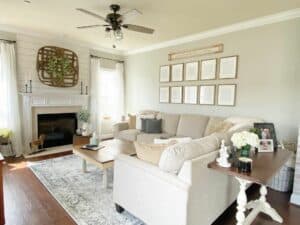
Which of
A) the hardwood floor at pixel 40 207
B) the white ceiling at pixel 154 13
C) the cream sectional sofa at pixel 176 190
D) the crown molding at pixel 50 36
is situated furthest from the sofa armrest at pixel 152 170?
the crown molding at pixel 50 36

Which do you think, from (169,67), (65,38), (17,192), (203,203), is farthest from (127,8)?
(17,192)

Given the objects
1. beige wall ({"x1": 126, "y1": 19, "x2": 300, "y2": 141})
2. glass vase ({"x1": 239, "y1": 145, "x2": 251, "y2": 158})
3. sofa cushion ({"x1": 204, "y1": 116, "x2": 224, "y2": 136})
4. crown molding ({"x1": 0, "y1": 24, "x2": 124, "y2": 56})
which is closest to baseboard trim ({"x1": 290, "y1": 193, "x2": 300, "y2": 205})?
beige wall ({"x1": 126, "y1": 19, "x2": 300, "y2": 141})

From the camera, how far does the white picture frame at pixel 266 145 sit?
2.35 metres

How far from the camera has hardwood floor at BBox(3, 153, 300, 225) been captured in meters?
2.25

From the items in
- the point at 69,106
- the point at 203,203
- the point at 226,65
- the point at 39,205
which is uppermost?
the point at 226,65

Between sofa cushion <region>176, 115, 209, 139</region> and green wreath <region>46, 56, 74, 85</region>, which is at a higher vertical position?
green wreath <region>46, 56, 74, 85</region>

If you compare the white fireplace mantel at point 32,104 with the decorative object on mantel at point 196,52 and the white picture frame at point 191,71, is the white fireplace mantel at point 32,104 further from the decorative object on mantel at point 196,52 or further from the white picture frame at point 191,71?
Result: the white picture frame at point 191,71

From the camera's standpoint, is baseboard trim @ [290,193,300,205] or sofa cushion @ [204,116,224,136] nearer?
baseboard trim @ [290,193,300,205]

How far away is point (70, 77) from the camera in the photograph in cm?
531

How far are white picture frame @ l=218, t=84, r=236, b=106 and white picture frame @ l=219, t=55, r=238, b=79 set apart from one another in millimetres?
197

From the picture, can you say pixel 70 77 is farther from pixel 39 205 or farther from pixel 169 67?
pixel 39 205

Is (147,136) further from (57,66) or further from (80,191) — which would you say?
(57,66)

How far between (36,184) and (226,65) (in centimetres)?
404

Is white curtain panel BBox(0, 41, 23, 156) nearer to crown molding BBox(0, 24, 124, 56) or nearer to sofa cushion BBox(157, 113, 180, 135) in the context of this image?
A: crown molding BBox(0, 24, 124, 56)
